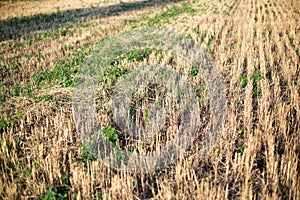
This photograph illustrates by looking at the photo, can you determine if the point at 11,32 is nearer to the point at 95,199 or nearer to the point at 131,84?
the point at 131,84

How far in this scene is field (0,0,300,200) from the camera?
3.29 metres

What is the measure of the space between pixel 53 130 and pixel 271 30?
9263 millimetres

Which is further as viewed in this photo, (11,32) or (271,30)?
(11,32)

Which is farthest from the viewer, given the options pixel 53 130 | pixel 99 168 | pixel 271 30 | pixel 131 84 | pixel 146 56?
pixel 271 30

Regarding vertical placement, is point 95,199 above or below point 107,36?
below

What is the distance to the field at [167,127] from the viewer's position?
3291 millimetres

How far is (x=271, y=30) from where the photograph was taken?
10.8 m

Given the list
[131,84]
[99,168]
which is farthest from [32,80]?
[99,168]

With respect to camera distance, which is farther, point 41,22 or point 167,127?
point 41,22

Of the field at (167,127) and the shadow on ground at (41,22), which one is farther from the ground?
the shadow on ground at (41,22)

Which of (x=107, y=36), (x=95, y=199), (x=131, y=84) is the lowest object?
(x=95, y=199)

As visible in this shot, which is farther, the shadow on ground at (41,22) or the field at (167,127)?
the shadow on ground at (41,22)

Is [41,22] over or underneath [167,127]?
over

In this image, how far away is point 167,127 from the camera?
4.73 meters
